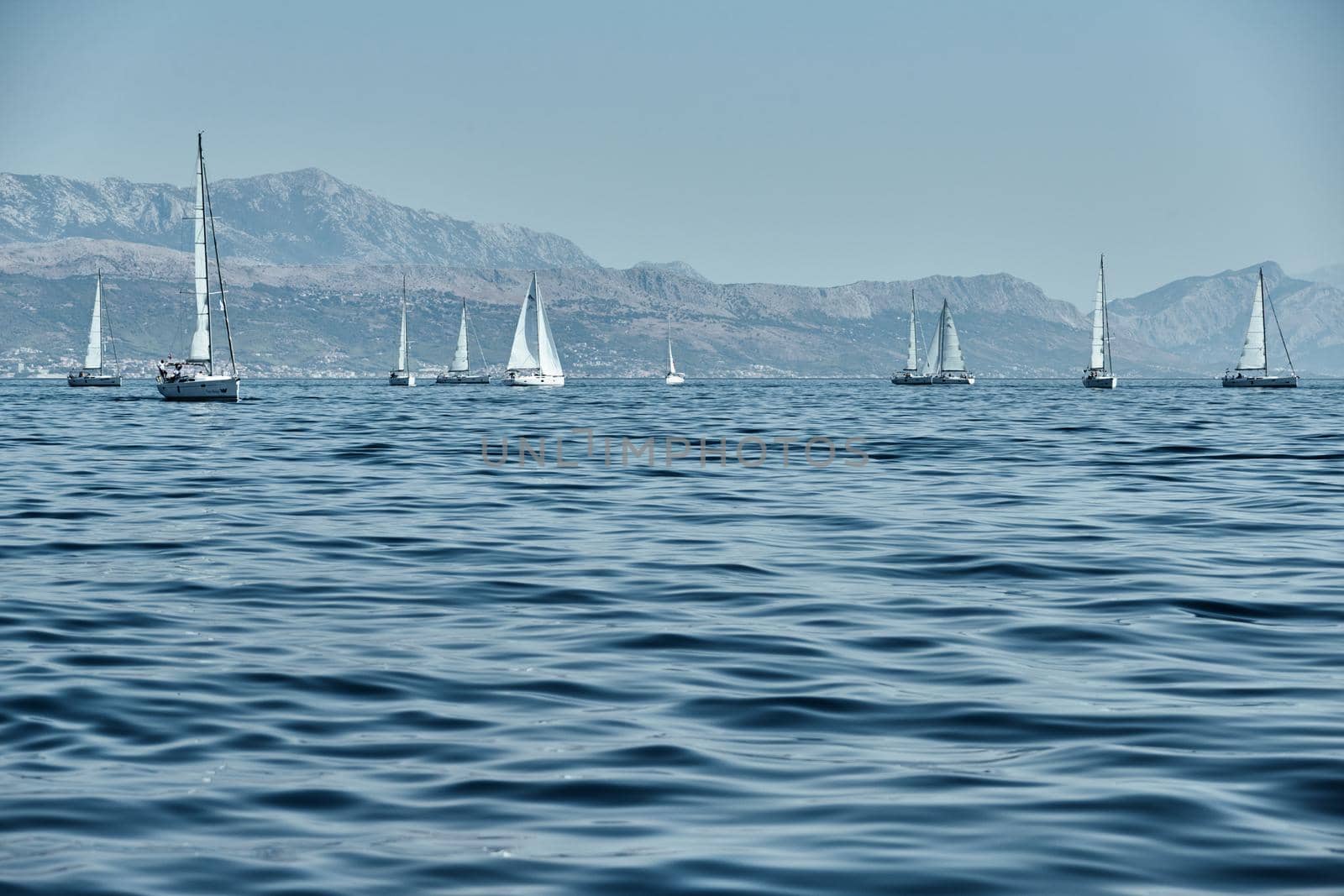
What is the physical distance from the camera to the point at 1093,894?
7027 mm

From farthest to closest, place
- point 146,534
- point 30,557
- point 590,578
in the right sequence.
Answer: point 146,534, point 30,557, point 590,578

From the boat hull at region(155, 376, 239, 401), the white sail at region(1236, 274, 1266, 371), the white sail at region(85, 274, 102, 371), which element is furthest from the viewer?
the white sail at region(85, 274, 102, 371)

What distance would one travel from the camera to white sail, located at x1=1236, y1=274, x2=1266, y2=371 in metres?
156

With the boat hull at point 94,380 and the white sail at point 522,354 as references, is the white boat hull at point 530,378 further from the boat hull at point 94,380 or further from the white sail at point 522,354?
the boat hull at point 94,380

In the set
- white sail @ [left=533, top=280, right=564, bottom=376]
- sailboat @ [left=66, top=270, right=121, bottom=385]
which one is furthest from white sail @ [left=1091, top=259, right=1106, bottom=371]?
sailboat @ [left=66, top=270, right=121, bottom=385]

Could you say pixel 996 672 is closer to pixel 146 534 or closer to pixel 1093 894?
pixel 1093 894

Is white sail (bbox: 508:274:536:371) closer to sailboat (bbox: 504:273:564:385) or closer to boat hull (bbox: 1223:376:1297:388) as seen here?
sailboat (bbox: 504:273:564:385)

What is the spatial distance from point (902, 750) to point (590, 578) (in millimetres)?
8519

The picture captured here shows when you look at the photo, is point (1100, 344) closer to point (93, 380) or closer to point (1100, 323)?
point (1100, 323)

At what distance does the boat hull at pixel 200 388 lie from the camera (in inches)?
3757

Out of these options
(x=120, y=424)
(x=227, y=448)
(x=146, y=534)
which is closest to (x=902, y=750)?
(x=146, y=534)

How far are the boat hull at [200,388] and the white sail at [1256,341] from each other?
10523 cm

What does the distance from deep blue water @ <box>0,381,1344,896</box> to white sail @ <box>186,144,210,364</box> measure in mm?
74609

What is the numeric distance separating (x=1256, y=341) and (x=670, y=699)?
164 m
